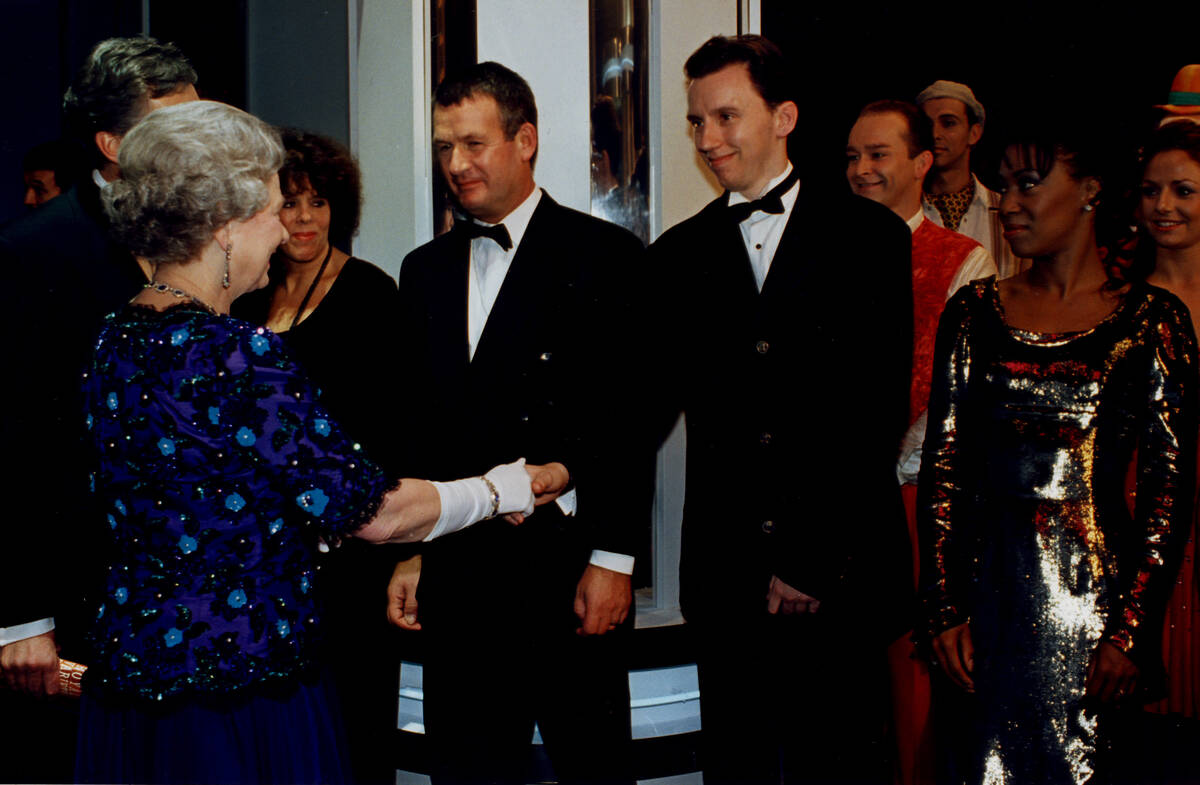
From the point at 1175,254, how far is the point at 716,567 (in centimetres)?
140

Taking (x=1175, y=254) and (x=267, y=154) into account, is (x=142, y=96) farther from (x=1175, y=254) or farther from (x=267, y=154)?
(x=1175, y=254)

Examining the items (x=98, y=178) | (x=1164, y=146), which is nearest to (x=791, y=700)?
(x=1164, y=146)

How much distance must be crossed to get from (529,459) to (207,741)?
859mm

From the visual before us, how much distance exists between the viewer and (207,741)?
5.19ft

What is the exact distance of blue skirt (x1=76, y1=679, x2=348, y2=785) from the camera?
1.58 metres

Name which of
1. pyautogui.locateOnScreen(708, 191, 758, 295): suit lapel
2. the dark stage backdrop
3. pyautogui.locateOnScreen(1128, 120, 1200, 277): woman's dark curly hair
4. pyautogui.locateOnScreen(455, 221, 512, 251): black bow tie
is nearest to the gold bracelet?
pyautogui.locateOnScreen(455, 221, 512, 251): black bow tie

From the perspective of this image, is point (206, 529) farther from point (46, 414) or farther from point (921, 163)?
point (921, 163)

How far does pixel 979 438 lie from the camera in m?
2.02

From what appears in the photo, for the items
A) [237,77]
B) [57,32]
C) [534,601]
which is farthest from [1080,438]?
[57,32]

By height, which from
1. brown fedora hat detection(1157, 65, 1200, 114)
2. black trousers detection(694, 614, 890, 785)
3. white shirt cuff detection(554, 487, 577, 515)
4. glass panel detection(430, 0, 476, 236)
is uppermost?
glass panel detection(430, 0, 476, 236)

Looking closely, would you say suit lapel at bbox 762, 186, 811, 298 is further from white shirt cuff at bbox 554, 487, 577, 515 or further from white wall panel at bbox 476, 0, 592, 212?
white wall panel at bbox 476, 0, 592, 212

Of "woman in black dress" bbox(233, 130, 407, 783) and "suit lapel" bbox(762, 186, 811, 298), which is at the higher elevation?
"suit lapel" bbox(762, 186, 811, 298)

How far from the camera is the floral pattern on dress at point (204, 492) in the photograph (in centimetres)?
149

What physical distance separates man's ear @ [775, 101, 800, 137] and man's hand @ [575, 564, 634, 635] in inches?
41.4
